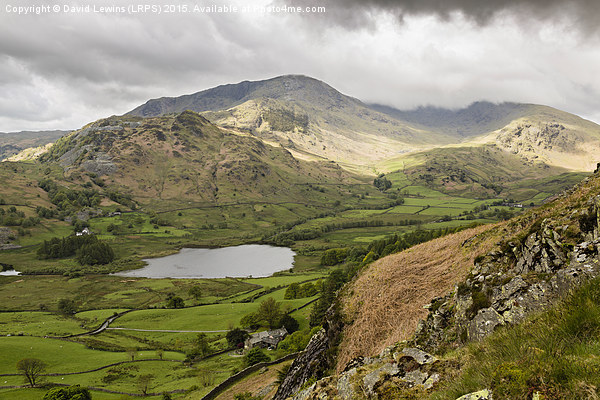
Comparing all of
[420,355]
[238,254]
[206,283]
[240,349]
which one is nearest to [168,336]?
[240,349]

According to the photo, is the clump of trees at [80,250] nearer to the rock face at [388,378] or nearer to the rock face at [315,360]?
the rock face at [315,360]

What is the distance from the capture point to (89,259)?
166 meters

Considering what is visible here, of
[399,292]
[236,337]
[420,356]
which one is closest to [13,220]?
[236,337]

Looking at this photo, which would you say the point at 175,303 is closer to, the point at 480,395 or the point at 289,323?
the point at 289,323

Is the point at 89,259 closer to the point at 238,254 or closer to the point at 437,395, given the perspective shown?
the point at 238,254

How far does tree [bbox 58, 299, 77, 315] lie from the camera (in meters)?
105

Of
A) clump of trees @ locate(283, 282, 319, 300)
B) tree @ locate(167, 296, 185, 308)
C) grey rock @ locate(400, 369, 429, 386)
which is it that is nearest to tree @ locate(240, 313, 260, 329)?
clump of trees @ locate(283, 282, 319, 300)

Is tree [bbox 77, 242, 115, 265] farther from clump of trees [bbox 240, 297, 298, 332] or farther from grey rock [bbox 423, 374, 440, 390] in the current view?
grey rock [bbox 423, 374, 440, 390]

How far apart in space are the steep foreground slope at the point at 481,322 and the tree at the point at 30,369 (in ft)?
178

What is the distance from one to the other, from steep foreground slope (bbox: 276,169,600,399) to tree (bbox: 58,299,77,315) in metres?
116

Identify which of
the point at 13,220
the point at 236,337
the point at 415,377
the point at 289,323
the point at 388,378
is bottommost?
the point at 236,337

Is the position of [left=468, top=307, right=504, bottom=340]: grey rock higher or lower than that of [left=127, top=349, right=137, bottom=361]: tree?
higher

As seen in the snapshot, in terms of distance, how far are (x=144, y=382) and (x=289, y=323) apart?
3152cm

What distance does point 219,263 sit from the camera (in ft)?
552
